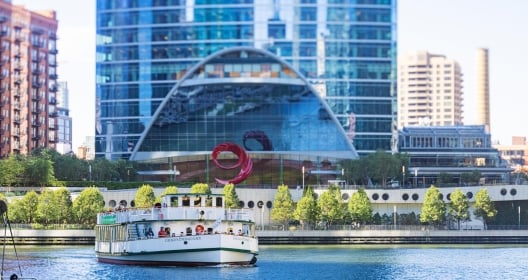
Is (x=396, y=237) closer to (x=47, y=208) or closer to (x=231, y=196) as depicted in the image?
(x=231, y=196)

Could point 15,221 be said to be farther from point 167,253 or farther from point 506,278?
point 506,278

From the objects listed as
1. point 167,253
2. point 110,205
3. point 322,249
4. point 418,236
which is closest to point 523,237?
point 418,236

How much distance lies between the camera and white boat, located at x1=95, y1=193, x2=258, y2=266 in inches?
4299

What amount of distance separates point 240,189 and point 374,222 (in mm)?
20185

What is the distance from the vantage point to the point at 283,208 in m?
170

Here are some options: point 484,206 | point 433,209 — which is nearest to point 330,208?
point 433,209

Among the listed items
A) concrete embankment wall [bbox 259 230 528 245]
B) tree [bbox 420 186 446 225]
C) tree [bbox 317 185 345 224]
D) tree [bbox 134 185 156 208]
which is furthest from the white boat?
tree [bbox 420 186 446 225]

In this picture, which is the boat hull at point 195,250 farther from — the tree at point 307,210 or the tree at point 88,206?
the tree at point 307,210

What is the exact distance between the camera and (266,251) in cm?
13962

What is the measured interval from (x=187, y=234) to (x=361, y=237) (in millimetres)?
52960

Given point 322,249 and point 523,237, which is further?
point 523,237

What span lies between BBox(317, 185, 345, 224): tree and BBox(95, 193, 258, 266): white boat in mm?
50495

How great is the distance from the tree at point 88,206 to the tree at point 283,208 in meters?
21.6

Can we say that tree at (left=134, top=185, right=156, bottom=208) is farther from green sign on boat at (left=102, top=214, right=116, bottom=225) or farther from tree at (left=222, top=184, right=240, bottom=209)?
green sign on boat at (left=102, top=214, right=116, bottom=225)
